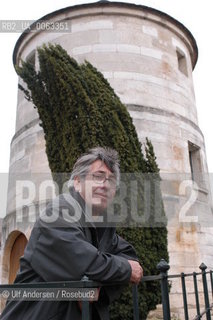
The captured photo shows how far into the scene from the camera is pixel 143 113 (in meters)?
6.62

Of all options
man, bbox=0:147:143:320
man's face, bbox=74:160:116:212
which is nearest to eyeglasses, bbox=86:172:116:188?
man's face, bbox=74:160:116:212

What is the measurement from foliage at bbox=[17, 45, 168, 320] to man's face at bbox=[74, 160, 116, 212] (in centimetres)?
224

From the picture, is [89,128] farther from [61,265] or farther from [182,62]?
[182,62]

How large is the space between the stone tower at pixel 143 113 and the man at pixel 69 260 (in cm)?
456

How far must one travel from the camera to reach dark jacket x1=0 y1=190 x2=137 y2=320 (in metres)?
1.37

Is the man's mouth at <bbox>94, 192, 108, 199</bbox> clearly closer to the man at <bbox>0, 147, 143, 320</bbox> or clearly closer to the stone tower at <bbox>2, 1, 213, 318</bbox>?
the man at <bbox>0, 147, 143, 320</bbox>

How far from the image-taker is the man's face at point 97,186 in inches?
70.3

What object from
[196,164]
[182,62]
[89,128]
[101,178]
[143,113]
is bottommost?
[101,178]

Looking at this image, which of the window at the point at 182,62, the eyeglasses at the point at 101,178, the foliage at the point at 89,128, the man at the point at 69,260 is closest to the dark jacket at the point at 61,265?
the man at the point at 69,260

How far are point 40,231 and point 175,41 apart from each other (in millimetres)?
7771

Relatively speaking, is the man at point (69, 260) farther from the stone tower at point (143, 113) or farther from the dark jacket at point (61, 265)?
the stone tower at point (143, 113)

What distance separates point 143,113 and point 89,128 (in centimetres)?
263

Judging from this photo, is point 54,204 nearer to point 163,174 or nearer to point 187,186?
point 163,174

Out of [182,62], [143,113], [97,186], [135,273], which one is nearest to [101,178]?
[97,186]
